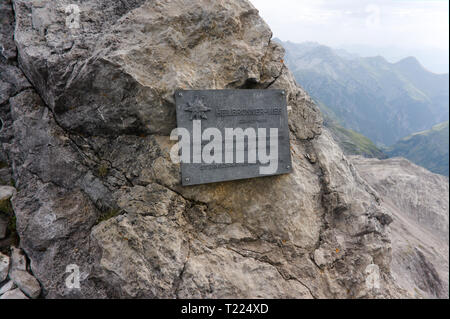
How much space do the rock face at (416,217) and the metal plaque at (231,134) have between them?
10048mm

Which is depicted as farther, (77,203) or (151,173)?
(77,203)

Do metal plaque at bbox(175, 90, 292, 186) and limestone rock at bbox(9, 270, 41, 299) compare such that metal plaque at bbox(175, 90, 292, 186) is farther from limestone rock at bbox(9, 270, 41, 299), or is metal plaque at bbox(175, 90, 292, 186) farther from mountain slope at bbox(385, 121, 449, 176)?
mountain slope at bbox(385, 121, 449, 176)

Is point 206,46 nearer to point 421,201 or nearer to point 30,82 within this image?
point 30,82

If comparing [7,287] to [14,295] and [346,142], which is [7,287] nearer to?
[14,295]

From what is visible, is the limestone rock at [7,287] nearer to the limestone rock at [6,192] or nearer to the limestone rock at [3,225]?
the limestone rock at [3,225]

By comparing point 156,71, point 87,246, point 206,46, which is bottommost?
point 87,246

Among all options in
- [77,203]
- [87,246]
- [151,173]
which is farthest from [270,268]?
[77,203]

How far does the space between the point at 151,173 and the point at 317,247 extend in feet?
13.9

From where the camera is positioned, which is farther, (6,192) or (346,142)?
(346,142)

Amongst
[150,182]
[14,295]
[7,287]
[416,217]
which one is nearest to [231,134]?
[150,182]

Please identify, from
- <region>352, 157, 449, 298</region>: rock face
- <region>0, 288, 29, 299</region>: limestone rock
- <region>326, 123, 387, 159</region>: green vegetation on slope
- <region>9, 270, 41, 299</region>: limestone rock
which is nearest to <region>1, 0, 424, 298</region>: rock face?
<region>9, 270, 41, 299</region>: limestone rock

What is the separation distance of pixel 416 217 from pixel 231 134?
983 inches

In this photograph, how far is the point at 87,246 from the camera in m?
5.12

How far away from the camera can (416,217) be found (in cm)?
2200
